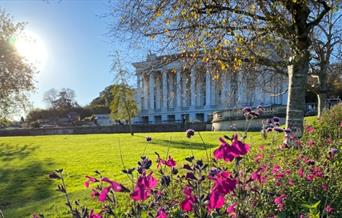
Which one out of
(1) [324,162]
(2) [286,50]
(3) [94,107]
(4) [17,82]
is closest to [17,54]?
(4) [17,82]

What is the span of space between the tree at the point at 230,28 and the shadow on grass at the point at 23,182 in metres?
4.80

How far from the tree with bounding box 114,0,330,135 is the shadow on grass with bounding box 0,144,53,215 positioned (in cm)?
480

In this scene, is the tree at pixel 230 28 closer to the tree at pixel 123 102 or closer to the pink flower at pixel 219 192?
the pink flower at pixel 219 192

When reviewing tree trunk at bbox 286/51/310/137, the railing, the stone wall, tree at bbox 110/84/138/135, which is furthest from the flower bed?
the stone wall

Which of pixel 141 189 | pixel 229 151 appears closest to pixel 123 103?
pixel 229 151

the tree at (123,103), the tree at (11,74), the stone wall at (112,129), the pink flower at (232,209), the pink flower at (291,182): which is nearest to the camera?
the pink flower at (232,209)

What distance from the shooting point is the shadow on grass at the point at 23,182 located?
9.27 meters

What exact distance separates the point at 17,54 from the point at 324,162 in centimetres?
3032

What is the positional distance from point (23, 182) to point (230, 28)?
7.91 meters

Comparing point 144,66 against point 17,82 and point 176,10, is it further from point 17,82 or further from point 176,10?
point 17,82

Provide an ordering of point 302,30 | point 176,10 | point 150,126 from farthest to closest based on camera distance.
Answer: point 150,126 → point 302,30 → point 176,10

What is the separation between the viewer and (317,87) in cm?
2161

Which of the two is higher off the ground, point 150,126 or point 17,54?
point 17,54

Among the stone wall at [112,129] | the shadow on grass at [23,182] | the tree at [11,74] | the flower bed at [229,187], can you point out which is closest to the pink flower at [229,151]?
the flower bed at [229,187]
